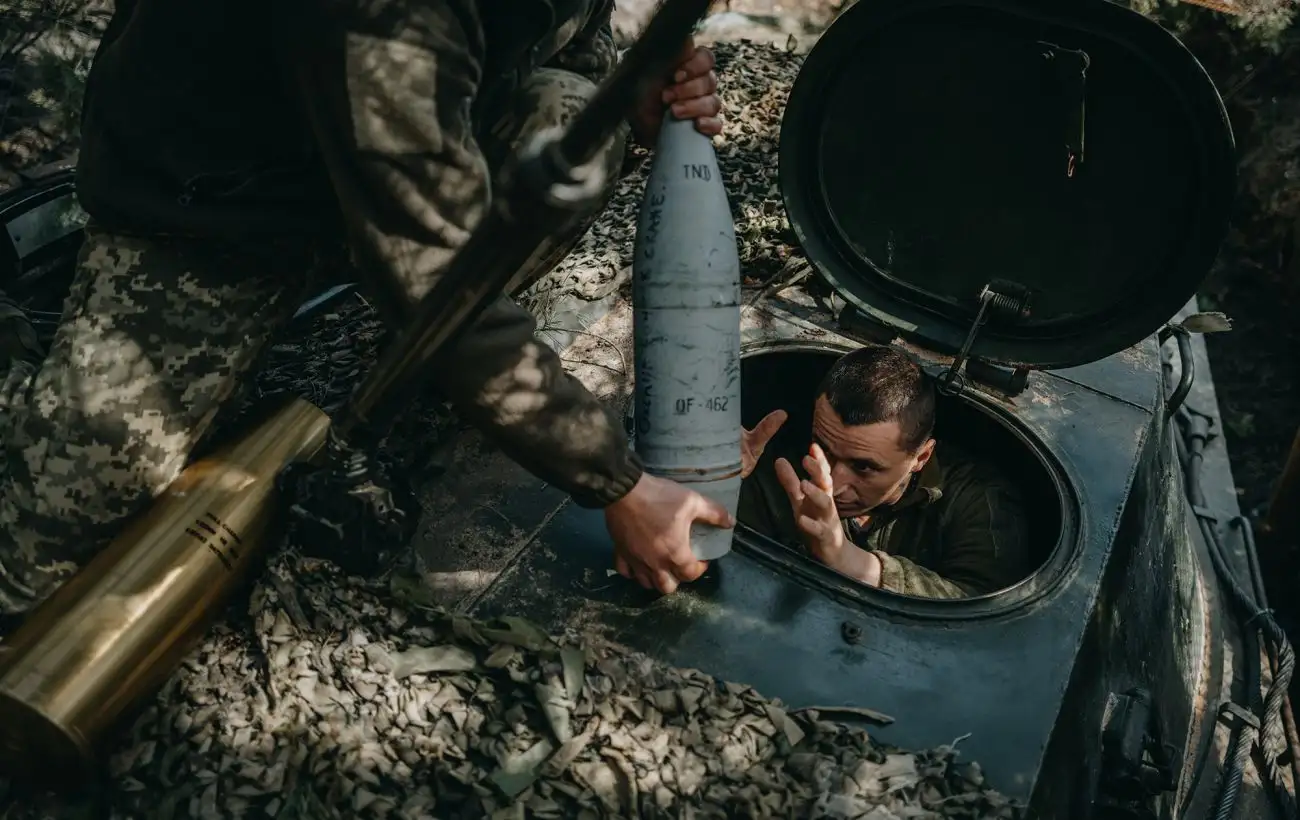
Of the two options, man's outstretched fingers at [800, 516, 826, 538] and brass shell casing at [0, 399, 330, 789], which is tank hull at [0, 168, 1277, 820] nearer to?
man's outstretched fingers at [800, 516, 826, 538]

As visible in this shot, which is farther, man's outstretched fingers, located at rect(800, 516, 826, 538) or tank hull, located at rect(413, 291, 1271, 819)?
man's outstretched fingers, located at rect(800, 516, 826, 538)

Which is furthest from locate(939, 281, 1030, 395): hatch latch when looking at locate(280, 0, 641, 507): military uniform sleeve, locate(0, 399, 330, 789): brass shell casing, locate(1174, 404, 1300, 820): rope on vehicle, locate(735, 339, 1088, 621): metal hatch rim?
locate(0, 399, 330, 789): brass shell casing

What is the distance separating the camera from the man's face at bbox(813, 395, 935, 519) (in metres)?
3.53

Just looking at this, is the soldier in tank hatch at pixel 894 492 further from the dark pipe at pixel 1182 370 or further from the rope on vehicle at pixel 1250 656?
the rope on vehicle at pixel 1250 656

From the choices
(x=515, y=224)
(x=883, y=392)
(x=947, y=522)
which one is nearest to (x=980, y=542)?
(x=947, y=522)

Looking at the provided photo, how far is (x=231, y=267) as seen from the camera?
282 cm

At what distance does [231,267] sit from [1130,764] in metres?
2.33

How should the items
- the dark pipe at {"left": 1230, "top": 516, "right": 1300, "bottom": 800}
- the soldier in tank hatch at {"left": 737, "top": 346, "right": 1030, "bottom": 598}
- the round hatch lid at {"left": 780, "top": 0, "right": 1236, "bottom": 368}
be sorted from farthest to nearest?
1. the dark pipe at {"left": 1230, "top": 516, "right": 1300, "bottom": 800}
2. the soldier in tank hatch at {"left": 737, "top": 346, "right": 1030, "bottom": 598}
3. the round hatch lid at {"left": 780, "top": 0, "right": 1236, "bottom": 368}

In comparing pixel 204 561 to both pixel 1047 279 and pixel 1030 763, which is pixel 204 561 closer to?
pixel 1030 763

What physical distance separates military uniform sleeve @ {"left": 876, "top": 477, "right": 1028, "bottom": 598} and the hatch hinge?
576mm

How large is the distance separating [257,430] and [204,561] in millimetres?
352

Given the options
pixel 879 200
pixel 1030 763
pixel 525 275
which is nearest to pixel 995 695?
pixel 1030 763

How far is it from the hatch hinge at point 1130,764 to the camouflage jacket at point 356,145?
1226 mm

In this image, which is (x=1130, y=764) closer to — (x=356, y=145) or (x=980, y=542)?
(x=980, y=542)
